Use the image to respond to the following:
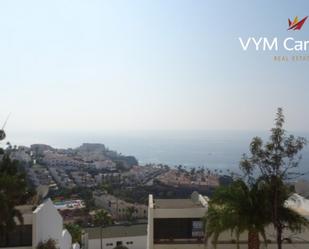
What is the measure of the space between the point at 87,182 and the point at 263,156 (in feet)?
Result: 409

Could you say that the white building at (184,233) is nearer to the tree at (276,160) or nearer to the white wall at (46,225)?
the tree at (276,160)

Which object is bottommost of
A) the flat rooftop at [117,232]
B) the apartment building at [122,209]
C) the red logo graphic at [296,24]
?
the apartment building at [122,209]

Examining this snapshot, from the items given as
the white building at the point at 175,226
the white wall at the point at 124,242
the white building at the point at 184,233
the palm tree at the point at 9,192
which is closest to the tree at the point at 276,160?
the white building at the point at 184,233

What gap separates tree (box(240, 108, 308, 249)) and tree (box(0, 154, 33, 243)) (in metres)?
8.93

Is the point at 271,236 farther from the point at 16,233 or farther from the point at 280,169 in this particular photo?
the point at 16,233

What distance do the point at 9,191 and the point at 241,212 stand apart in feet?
29.9

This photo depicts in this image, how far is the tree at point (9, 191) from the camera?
16766mm

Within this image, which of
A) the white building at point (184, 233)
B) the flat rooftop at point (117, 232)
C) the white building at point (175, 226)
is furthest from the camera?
the flat rooftop at point (117, 232)

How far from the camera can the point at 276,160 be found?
1539 centimetres

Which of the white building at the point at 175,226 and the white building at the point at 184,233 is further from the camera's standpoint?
the white building at the point at 175,226

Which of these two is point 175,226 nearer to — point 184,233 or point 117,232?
point 184,233

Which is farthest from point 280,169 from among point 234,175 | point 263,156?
point 234,175

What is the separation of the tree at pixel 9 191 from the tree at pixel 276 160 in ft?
29.3

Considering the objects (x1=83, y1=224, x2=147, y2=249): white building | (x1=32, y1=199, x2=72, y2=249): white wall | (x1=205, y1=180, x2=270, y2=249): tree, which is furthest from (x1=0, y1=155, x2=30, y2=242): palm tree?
(x1=83, y1=224, x2=147, y2=249): white building
